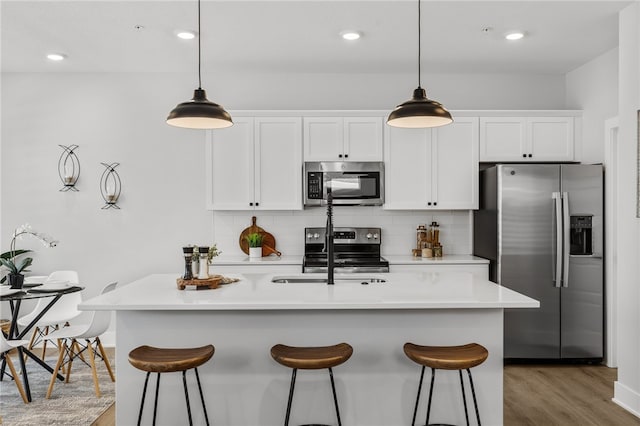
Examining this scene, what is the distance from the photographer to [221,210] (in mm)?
4742

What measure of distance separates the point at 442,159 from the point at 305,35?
1.75 metres

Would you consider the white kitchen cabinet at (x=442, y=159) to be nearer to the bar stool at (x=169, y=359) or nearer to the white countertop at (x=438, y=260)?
the white countertop at (x=438, y=260)

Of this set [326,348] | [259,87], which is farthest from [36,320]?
[259,87]

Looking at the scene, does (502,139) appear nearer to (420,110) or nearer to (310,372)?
(420,110)

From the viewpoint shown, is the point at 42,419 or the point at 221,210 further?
the point at 221,210

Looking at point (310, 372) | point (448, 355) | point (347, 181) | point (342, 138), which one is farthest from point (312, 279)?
point (342, 138)

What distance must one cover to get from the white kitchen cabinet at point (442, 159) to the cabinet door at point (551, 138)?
0.56 m

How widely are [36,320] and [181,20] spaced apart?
2.54m

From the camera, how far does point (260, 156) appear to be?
460cm

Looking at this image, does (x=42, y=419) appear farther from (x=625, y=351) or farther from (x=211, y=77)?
(x=625, y=351)

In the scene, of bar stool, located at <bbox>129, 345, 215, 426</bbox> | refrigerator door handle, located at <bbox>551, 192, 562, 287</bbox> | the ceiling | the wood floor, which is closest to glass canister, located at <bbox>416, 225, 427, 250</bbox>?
refrigerator door handle, located at <bbox>551, 192, 562, 287</bbox>

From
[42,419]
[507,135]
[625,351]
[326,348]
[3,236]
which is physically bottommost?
[42,419]

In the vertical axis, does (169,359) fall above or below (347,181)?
below

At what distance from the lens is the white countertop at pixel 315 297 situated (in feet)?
7.70
